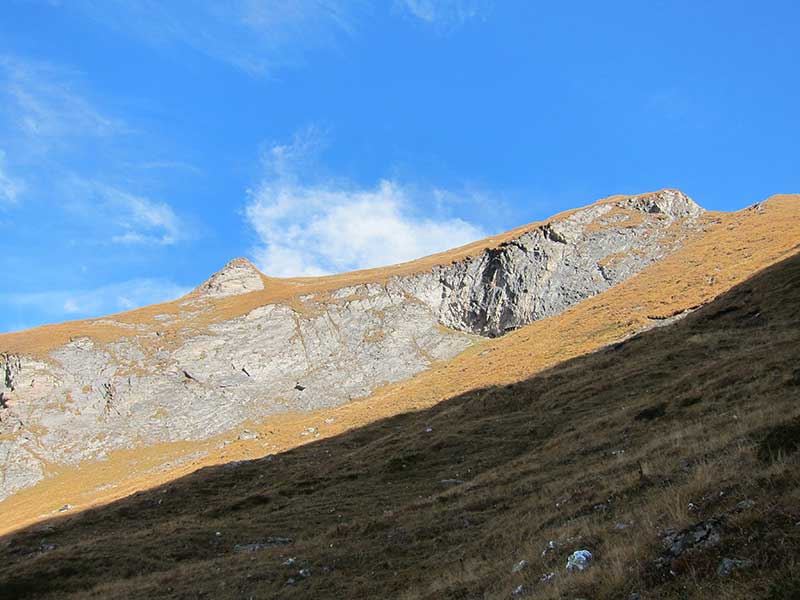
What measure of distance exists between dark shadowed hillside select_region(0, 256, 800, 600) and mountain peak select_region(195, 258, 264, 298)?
4270 inches

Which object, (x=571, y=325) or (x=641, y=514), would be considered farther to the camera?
(x=571, y=325)

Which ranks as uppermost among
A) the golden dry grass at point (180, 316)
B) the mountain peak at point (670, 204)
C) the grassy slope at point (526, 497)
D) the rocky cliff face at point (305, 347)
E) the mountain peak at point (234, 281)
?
the mountain peak at point (234, 281)

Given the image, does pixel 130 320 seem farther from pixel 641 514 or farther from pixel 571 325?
pixel 641 514

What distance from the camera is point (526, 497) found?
18.6 m

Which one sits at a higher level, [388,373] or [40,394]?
[40,394]

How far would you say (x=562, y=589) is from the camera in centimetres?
827

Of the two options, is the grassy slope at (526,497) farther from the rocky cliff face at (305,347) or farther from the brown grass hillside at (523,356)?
the rocky cliff face at (305,347)

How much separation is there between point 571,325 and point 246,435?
49.2 metres

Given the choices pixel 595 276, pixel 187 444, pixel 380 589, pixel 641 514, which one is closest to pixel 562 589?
pixel 641 514

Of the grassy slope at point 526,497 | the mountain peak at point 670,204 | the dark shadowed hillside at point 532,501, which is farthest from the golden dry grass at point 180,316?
the dark shadowed hillside at point 532,501

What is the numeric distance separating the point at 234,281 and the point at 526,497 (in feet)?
470

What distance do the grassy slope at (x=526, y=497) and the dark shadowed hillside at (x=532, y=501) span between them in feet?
0.29

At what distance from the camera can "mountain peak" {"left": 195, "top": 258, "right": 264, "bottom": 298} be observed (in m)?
148

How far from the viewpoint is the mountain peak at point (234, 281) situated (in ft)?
487
